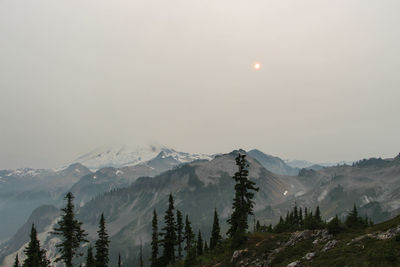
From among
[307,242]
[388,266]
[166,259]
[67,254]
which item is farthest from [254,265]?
[166,259]

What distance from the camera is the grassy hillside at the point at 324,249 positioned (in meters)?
20.5

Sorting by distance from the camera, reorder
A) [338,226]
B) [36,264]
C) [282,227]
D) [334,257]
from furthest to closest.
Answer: [282,227]
[36,264]
[338,226]
[334,257]

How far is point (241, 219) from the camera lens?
157ft

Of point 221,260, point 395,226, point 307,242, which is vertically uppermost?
point 395,226

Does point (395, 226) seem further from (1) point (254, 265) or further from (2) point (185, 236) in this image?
(2) point (185, 236)

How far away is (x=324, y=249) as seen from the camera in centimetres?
2756

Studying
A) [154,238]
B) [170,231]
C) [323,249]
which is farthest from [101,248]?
[323,249]

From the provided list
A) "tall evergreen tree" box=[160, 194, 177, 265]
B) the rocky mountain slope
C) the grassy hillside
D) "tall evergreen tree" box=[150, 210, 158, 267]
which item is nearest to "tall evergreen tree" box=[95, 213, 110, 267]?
"tall evergreen tree" box=[150, 210, 158, 267]

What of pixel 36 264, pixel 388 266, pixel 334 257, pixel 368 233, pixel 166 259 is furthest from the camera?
pixel 166 259

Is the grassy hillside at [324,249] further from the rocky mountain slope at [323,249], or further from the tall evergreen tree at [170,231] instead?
the tall evergreen tree at [170,231]

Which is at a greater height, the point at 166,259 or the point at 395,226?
the point at 395,226

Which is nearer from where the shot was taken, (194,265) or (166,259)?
(194,265)

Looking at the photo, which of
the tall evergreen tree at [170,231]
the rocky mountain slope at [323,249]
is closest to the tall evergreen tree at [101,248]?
the tall evergreen tree at [170,231]

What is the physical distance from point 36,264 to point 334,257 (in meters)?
63.1
